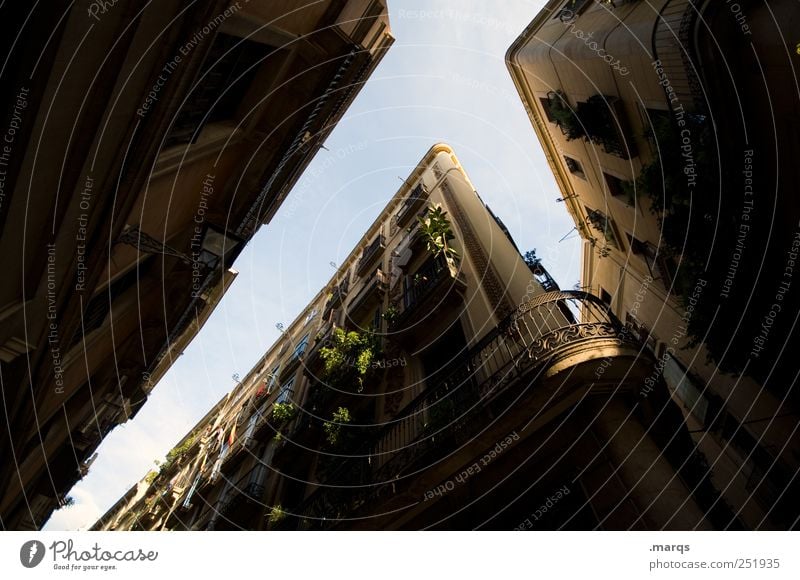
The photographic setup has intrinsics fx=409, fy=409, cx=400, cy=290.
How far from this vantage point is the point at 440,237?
1275 cm

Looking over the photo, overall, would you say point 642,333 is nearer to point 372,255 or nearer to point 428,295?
point 428,295

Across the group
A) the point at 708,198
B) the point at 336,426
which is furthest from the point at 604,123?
the point at 336,426

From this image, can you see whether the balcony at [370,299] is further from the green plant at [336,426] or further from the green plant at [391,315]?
the green plant at [336,426]

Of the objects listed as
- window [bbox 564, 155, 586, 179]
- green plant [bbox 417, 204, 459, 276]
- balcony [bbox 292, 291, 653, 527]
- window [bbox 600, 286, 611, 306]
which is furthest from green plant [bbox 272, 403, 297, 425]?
window [bbox 564, 155, 586, 179]

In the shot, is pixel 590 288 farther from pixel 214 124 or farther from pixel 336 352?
pixel 214 124

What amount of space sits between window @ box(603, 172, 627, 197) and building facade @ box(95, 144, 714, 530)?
164 inches

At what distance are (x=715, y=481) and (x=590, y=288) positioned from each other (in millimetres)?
11518

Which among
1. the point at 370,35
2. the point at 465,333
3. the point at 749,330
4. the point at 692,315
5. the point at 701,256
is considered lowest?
the point at 749,330

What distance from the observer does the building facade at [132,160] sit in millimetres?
4523

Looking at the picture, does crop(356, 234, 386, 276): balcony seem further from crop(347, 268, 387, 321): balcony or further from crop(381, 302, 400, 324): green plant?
crop(381, 302, 400, 324): green plant

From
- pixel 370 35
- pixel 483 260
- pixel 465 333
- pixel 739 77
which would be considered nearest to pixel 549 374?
pixel 465 333

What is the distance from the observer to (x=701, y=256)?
809cm

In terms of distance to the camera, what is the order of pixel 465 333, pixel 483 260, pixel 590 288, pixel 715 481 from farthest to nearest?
pixel 590 288 < pixel 483 260 < pixel 465 333 < pixel 715 481
